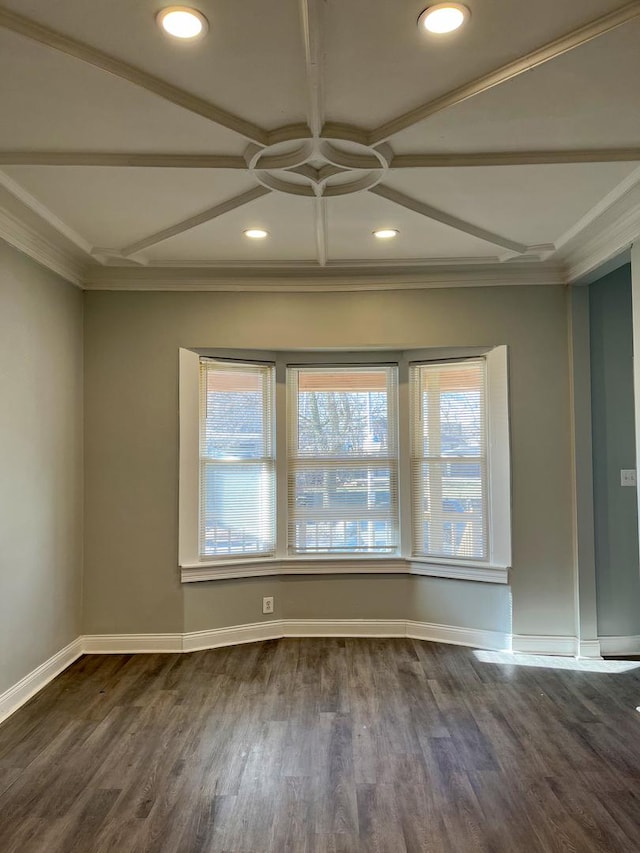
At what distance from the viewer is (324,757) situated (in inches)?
104

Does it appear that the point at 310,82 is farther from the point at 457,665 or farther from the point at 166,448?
the point at 457,665

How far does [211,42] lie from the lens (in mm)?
1799

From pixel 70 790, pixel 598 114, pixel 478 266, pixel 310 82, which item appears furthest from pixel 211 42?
pixel 70 790

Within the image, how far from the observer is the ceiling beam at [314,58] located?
1.66 metres

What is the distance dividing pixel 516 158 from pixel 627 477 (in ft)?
8.02

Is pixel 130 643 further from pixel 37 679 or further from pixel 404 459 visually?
pixel 404 459

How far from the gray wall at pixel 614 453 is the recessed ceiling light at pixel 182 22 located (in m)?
3.21

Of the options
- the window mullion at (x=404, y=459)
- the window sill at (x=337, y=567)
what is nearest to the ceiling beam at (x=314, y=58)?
the window mullion at (x=404, y=459)

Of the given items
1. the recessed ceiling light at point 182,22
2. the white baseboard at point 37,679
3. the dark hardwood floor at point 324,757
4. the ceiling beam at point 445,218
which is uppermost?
the ceiling beam at point 445,218

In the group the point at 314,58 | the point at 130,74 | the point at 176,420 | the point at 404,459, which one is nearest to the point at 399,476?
the point at 404,459

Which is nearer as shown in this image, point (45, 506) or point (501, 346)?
point (45, 506)

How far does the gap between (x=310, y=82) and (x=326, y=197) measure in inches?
35.6

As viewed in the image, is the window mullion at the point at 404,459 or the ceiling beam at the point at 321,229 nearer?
the ceiling beam at the point at 321,229

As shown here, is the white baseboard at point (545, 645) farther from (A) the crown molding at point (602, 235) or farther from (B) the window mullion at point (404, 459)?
(A) the crown molding at point (602, 235)
